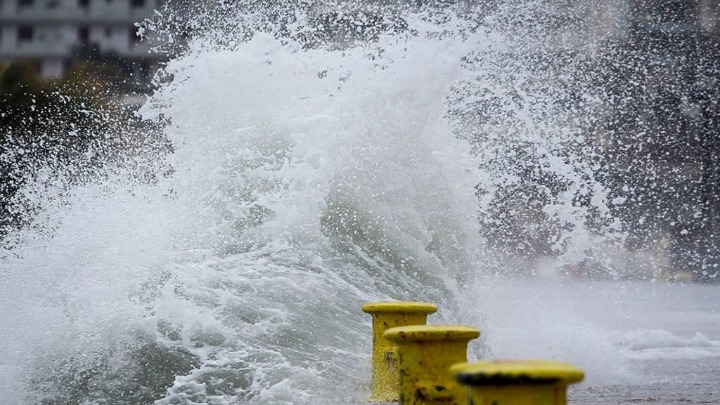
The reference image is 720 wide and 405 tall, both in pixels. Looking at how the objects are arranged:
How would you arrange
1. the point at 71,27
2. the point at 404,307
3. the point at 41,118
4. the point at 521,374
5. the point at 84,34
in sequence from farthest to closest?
1. the point at 71,27
2. the point at 84,34
3. the point at 41,118
4. the point at 404,307
5. the point at 521,374

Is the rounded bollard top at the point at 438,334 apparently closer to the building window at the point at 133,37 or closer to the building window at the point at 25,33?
the building window at the point at 133,37

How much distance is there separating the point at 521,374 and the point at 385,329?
6.33 ft

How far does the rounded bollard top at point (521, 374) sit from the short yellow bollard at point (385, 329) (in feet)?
5.59

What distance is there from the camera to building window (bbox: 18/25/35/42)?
38.2m

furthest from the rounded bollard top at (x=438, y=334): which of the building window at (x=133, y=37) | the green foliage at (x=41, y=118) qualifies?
the building window at (x=133, y=37)

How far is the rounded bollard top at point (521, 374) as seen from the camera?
194cm

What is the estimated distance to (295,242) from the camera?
6648mm

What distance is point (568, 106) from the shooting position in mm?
13227

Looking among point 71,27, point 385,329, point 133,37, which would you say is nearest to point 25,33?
point 133,37

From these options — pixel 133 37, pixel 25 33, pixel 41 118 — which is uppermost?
pixel 133 37

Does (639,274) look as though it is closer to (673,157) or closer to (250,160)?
(673,157)

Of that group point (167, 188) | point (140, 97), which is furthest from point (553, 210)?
point (140, 97)

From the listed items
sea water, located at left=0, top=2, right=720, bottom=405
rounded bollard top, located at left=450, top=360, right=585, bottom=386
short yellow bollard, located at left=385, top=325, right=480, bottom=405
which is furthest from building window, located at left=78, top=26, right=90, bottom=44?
rounded bollard top, located at left=450, top=360, right=585, bottom=386

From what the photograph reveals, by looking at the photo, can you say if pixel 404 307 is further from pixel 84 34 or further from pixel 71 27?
pixel 71 27
